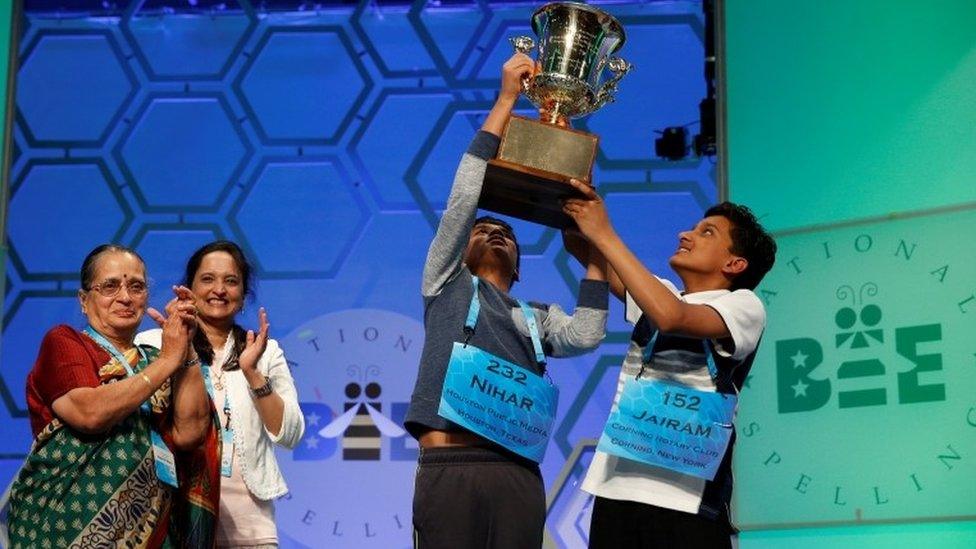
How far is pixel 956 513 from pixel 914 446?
0.72ft

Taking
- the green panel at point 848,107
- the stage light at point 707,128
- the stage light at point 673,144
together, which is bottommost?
the green panel at point 848,107

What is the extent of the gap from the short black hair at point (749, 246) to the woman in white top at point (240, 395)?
1.17m

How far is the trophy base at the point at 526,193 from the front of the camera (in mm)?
2846

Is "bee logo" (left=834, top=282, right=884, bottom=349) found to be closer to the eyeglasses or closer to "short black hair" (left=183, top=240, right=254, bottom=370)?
"short black hair" (left=183, top=240, right=254, bottom=370)

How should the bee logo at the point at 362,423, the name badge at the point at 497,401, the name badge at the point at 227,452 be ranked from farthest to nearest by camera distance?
Result: the bee logo at the point at 362,423 → the name badge at the point at 227,452 → the name badge at the point at 497,401

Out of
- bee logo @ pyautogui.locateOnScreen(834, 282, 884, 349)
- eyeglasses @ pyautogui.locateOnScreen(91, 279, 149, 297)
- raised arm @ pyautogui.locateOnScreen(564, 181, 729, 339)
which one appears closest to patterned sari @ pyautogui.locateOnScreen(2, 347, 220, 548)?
eyeglasses @ pyautogui.locateOnScreen(91, 279, 149, 297)

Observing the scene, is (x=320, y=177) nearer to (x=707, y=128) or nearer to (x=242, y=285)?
(x=707, y=128)

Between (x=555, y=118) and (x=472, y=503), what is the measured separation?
0.87 m

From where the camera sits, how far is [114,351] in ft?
9.58

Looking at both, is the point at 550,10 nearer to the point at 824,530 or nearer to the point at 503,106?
the point at 503,106

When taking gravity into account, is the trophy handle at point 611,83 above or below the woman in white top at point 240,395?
above

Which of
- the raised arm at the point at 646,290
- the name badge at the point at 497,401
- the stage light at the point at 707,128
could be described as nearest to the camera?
the raised arm at the point at 646,290

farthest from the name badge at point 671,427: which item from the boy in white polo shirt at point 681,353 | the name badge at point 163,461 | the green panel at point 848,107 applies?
the green panel at point 848,107

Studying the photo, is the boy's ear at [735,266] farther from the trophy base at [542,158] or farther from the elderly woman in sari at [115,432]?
the elderly woman in sari at [115,432]
